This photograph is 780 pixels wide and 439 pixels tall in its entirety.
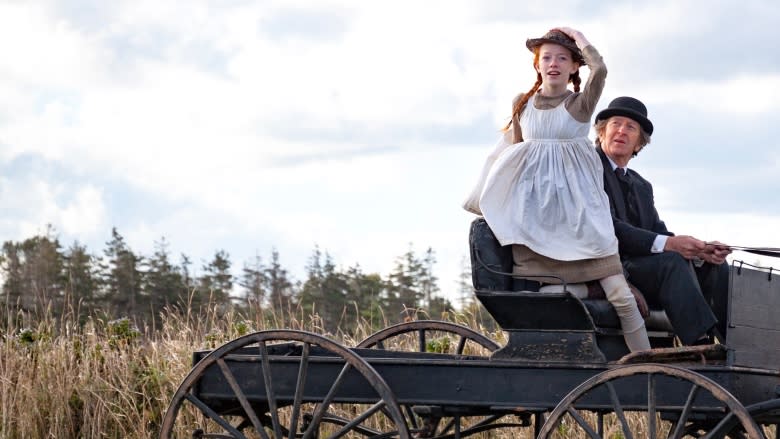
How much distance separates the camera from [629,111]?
231 inches

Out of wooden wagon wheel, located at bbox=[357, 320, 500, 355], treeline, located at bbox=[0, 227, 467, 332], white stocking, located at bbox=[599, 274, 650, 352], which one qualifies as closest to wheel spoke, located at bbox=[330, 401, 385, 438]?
white stocking, located at bbox=[599, 274, 650, 352]

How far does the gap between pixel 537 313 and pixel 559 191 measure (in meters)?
0.61

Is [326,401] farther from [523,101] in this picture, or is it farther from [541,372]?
[523,101]

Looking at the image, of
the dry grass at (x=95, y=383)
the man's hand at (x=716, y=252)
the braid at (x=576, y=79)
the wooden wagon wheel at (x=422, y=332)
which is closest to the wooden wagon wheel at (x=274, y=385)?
the wooden wagon wheel at (x=422, y=332)

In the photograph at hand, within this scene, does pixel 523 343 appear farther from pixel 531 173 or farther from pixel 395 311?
pixel 395 311

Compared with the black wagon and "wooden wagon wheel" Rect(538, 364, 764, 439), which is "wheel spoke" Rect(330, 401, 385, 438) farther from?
"wooden wagon wheel" Rect(538, 364, 764, 439)

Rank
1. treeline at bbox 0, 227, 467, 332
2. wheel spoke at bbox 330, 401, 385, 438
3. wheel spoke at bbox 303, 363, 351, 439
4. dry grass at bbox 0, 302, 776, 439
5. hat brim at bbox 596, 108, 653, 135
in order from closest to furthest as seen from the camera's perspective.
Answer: wheel spoke at bbox 330, 401, 385, 438
wheel spoke at bbox 303, 363, 351, 439
hat brim at bbox 596, 108, 653, 135
dry grass at bbox 0, 302, 776, 439
treeline at bbox 0, 227, 467, 332

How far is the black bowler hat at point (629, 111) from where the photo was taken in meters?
5.87

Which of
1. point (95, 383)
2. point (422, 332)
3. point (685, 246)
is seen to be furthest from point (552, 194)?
point (95, 383)

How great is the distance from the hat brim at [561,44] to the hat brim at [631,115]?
0.36 meters

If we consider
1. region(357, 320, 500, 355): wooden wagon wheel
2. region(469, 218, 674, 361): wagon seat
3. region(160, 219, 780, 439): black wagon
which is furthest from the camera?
region(357, 320, 500, 355): wooden wagon wheel

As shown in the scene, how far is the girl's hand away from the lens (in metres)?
5.48

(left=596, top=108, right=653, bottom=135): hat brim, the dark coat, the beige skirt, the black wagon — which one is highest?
(left=596, top=108, right=653, bottom=135): hat brim

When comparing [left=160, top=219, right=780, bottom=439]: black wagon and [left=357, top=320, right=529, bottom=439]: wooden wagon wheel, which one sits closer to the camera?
[left=160, top=219, right=780, bottom=439]: black wagon
